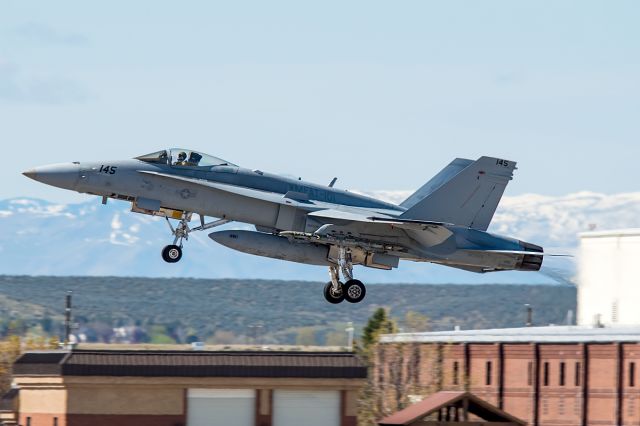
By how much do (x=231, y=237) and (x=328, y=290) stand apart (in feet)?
11.2

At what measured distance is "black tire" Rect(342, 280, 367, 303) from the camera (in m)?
39.3

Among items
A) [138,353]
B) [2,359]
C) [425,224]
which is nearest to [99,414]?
[138,353]

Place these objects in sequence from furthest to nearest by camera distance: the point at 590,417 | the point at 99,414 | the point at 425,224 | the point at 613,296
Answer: the point at 613,296 < the point at 590,417 < the point at 99,414 < the point at 425,224

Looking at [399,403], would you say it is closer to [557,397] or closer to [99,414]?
[557,397]

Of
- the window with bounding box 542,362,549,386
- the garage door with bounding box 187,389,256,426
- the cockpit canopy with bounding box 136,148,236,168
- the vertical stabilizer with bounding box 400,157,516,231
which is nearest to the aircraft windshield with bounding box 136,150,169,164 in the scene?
the cockpit canopy with bounding box 136,148,236,168

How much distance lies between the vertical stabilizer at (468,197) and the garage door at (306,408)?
17.5 m

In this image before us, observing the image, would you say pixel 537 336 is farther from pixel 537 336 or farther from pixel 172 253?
pixel 172 253

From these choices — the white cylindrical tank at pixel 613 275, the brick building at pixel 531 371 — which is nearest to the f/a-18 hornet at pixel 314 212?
the brick building at pixel 531 371

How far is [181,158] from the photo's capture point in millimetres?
39312

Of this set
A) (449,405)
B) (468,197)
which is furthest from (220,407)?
(468,197)

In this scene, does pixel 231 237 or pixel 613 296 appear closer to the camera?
pixel 231 237

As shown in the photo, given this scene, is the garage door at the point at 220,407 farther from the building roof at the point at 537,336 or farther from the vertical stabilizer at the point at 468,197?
the building roof at the point at 537,336

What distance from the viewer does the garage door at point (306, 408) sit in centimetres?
5597

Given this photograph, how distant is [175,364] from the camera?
55.8 meters
